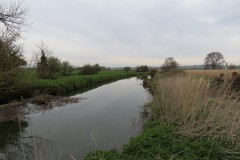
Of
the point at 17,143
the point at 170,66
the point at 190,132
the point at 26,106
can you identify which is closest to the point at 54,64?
the point at 170,66

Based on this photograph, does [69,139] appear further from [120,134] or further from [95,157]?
[95,157]

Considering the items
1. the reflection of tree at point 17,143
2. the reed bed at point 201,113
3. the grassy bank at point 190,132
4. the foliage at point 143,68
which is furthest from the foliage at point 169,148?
the foliage at point 143,68

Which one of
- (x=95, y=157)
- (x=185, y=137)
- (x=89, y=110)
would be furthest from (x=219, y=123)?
(x=89, y=110)

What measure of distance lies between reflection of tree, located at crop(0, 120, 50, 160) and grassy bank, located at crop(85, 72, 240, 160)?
2.52 metres

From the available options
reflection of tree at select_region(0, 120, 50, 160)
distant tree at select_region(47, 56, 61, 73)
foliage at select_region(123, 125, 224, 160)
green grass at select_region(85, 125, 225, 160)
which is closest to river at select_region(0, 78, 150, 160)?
reflection of tree at select_region(0, 120, 50, 160)

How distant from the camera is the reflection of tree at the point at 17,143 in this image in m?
6.63

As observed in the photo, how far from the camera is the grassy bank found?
468 cm

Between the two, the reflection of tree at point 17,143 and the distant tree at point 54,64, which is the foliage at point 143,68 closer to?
the distant tree at point 54,64

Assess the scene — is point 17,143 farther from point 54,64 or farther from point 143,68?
point 143,68

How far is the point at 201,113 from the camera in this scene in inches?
264

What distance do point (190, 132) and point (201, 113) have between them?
4.29 ft

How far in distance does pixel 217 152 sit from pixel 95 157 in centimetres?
237

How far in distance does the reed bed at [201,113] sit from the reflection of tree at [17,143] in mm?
3709

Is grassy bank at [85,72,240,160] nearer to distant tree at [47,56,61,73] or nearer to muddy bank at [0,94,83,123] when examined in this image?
muddy bank at [0,94,83,123]
